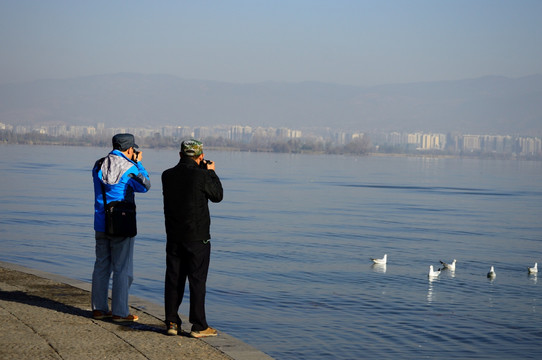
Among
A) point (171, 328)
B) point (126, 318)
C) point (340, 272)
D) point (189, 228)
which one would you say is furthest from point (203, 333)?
point (340, 272)

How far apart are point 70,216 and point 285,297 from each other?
18215 millimetres

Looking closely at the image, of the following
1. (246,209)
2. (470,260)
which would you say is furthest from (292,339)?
(246,209)

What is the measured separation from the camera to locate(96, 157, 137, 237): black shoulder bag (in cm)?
858

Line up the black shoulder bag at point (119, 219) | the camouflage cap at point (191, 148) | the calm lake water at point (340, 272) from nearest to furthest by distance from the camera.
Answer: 1. the camouflage cap at point (191, 148)
2. the black shoulder bag at point (119, 219)
3. the calm lake water at point (340, 272)

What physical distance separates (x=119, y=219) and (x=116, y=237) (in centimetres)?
24

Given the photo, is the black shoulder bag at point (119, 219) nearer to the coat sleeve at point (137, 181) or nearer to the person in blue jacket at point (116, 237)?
the person in blue jacket at point (116, 237)

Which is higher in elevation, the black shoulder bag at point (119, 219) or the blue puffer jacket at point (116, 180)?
the blue puffer jacket at point (116, 180)

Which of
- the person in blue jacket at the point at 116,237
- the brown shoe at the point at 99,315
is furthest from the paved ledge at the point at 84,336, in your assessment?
the person in blue jacket at the point at 116,237

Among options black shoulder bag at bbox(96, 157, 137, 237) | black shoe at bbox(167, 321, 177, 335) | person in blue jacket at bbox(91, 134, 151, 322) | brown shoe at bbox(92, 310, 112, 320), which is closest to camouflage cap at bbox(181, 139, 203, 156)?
person in blue jacket at bbox(91, 134, 151, 322)

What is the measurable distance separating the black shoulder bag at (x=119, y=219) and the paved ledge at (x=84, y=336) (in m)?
0.99

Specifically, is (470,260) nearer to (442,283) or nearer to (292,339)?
(442,283)

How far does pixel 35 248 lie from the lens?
2141cm

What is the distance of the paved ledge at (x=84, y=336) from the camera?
734 centimetres

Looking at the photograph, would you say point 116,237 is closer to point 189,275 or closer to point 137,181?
point 137,181
